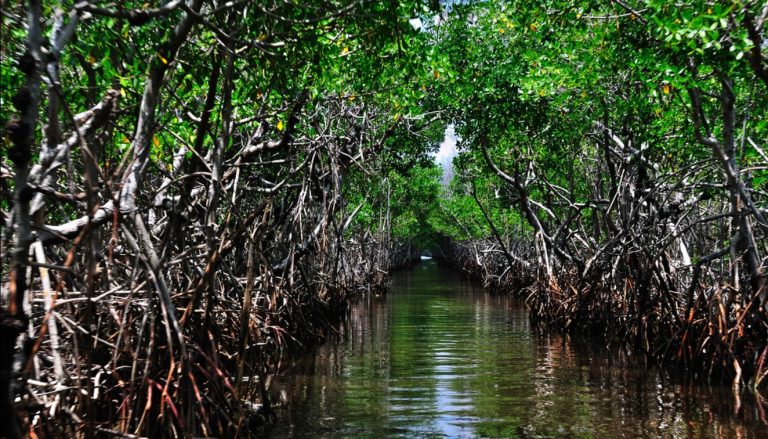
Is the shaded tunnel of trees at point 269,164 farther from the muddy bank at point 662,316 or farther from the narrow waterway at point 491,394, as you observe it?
the narrow waterway at point 491,394

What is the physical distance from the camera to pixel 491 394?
721 centimetres

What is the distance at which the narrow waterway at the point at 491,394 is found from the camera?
5.79 metres

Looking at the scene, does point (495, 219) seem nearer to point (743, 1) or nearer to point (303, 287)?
point (303, 287)

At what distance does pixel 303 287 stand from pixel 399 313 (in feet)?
18.7

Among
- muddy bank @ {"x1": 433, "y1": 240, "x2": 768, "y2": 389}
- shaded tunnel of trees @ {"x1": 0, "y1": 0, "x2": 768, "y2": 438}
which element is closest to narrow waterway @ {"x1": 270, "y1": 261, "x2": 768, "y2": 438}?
muddy bank @ {"x1": 433, "y1": 240, "x2": 768, "y2": 389}

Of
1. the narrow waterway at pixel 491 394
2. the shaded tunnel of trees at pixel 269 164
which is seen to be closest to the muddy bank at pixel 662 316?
the shaded tunnel of trees at pixel 269 164

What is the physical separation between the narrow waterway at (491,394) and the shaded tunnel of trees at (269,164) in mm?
507

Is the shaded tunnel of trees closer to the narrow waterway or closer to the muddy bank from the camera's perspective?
the muddy bank

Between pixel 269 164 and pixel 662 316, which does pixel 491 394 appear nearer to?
pixel 662 316

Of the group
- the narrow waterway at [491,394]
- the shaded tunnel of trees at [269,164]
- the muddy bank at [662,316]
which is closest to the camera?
the shaded tunnel of trees at [269,164]

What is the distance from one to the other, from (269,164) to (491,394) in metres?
4.18

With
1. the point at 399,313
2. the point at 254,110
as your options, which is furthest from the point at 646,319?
the point at 399,313

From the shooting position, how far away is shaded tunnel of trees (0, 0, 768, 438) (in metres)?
3.61

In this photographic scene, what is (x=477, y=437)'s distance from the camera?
5543mm
